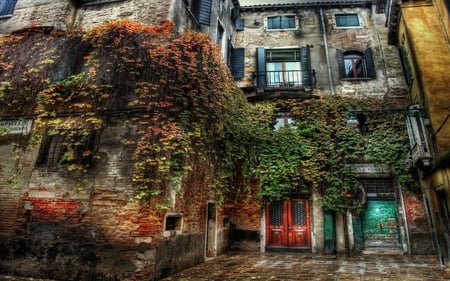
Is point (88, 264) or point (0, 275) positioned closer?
point (88, 264)

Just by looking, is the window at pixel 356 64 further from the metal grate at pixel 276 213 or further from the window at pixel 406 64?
the metal grate at pixel 276 213

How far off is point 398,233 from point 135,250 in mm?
9504

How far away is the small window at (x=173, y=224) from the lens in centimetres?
651

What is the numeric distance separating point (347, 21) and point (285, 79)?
476 centimetres

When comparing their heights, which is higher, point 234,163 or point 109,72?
point 109,72

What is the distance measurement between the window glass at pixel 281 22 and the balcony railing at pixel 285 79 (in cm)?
297

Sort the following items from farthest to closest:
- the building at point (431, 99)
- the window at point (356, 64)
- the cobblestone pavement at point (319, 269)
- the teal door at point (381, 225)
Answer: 1. the window at point (356, 64)
2. the teal door at point (381, 225)
3. the building at point (431, 99)
4. the cobblestone pavement at point (319, 269)

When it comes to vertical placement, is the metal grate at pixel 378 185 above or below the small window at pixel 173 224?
above

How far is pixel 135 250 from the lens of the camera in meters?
5.71

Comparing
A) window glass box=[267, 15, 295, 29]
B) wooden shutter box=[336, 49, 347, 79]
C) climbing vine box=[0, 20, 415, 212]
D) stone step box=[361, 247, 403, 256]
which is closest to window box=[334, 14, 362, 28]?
wooden shutter box=[336, 49, 347, 79]

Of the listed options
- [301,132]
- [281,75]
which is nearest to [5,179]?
[301,132]

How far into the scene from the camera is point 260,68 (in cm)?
1377

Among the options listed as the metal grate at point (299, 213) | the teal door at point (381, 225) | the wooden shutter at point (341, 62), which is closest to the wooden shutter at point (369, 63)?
the wooden shutter at point (341, 62)

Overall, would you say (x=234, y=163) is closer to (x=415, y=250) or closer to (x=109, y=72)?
(x=109, y=72)
